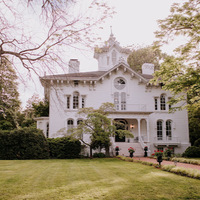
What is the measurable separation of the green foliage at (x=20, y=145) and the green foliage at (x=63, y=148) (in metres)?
1.41

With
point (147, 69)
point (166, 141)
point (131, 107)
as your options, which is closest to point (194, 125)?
point (166, 141)

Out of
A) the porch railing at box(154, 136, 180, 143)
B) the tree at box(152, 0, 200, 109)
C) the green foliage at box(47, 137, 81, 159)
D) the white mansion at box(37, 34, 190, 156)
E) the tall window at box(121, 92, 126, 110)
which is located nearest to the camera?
the tree at box(152, 0, 200, 109)

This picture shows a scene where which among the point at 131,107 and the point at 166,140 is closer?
the point at 166,140

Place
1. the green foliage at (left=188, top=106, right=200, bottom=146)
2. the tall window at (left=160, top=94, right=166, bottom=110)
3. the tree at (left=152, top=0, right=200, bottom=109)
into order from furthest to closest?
the green foliage at (left=188, top=106, right=200, bottom=146), the tall window at (left=160, top=94, right=166, bottom=110), the tree at (left=152, top=0, right=200, bottom=109)

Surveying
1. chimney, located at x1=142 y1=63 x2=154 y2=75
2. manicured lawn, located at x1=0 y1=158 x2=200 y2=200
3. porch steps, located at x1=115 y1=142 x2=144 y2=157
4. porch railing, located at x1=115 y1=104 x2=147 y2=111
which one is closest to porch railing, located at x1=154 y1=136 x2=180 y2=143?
porch steps, located at x1=115 y1=142 x2=144 y2=157

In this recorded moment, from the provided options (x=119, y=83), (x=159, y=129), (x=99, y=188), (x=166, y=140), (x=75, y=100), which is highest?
(x=119, y=83)

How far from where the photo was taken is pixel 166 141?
82.0 ft

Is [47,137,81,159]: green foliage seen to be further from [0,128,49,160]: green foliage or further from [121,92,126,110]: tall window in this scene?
[121,92,126,110]: tall window

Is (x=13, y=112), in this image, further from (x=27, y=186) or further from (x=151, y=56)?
(x=151, y=56)

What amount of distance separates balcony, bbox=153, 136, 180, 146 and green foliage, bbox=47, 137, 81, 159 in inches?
376

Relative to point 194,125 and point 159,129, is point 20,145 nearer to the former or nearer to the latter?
point 159,129

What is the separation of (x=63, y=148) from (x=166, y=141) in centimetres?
1190

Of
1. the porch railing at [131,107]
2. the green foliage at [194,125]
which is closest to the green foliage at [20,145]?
the porch railing at [131,107]

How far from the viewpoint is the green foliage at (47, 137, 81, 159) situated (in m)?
20.2
